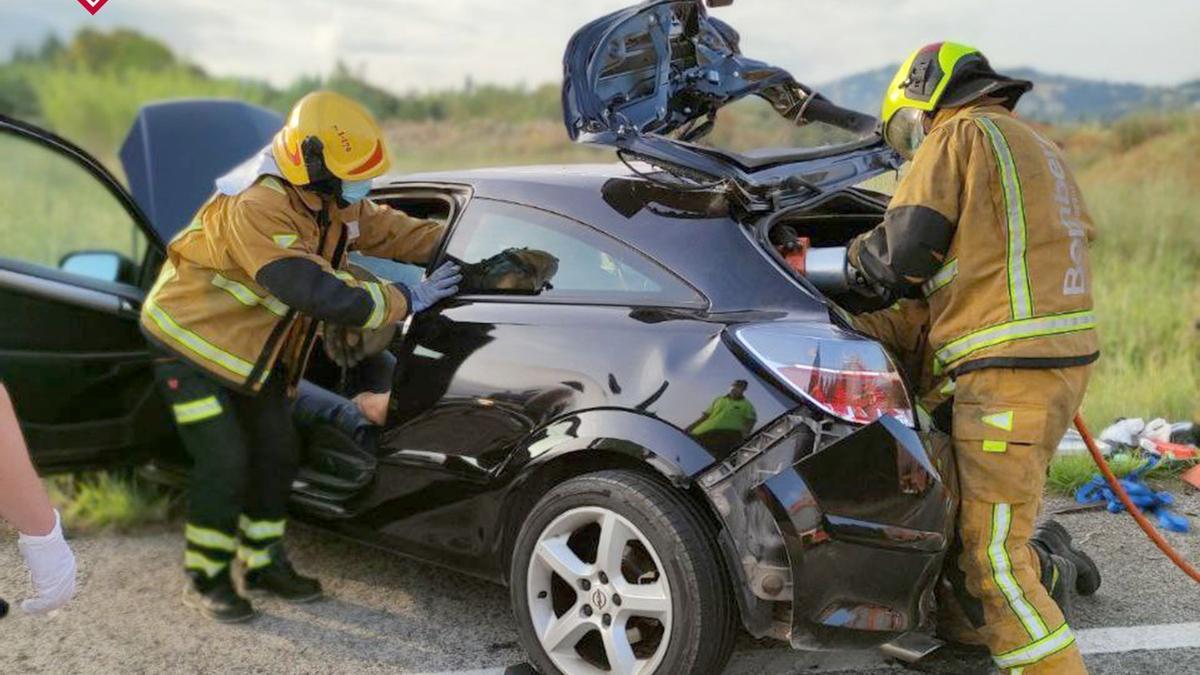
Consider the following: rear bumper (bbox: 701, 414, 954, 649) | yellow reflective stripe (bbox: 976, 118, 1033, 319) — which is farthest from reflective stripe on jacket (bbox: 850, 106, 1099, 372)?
rear bumper (bbox: 701, 414, 954, 649)

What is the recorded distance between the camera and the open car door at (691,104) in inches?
120

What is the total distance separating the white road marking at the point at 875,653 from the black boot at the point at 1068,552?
0.58 ft

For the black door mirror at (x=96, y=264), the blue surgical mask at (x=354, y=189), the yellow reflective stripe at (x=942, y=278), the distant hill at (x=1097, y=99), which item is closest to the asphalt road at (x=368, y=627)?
the yellow reflective stripe at (x=942, y=278)

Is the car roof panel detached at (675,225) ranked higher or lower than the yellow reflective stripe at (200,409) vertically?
higher

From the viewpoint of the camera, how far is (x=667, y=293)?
283 cm

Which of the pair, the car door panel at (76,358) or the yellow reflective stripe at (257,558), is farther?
the car door panel at (76,358)

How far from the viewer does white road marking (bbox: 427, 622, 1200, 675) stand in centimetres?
311

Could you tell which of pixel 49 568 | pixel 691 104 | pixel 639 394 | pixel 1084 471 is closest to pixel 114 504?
pixel 49 568

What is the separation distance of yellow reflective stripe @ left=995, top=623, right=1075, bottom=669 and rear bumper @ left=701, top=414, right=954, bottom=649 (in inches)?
14.0

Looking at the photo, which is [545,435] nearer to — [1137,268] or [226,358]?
[226,358]

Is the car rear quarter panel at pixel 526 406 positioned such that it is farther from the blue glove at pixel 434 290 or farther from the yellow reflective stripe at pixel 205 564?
the yellow reflective stripe at pixel 205 564

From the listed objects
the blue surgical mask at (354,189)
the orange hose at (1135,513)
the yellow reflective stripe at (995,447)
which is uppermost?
the blue surgical mask at (354,189)

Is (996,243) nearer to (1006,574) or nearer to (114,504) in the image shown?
(1006,574)

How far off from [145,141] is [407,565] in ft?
9.75
